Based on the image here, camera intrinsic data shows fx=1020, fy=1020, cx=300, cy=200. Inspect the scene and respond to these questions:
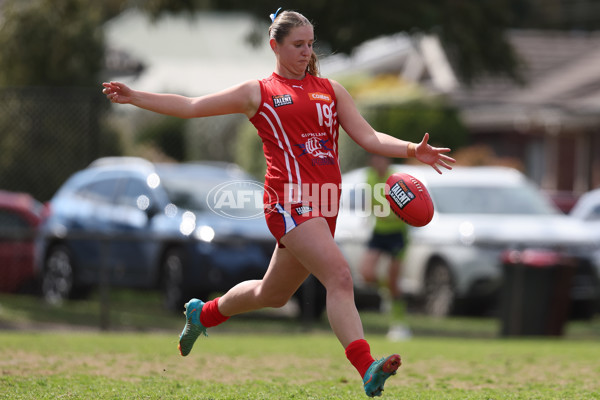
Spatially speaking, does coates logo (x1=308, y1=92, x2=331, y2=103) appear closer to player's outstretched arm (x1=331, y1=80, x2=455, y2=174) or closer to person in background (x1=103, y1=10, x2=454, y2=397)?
person in background (x1=103, y1=10, x2=454, y2=397)

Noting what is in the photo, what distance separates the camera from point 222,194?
11.5 metres

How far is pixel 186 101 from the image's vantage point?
5.75 meters

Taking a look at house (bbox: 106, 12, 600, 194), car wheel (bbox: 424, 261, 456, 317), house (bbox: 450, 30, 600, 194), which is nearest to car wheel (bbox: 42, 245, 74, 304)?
car wheel (bbox: 424, 261, 456, 317)

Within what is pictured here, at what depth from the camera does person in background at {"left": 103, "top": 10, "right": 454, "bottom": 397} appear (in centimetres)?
554

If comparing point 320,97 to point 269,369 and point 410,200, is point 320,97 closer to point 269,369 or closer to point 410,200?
point 410,200

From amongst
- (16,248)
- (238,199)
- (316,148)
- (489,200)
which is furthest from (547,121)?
(316,148)

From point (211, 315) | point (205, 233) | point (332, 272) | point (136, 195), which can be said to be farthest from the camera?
point (136, 195)

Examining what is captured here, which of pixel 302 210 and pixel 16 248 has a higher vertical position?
pixel 302 210

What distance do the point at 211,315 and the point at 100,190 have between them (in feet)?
27.0

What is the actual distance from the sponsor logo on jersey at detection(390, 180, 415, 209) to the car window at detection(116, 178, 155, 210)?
25.8ft

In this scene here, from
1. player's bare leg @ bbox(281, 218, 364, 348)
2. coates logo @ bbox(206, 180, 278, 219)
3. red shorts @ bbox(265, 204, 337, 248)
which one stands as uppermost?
coates logo @ bbox(206, 180, 278, 219)

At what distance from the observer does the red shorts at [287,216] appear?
5602mm

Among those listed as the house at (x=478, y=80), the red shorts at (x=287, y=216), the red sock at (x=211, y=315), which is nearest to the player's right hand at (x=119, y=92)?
the red shorts at (x=287, y=216)

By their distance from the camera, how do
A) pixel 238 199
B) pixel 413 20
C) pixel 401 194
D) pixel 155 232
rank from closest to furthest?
pixel 401 194 → pixel 238 199 → pixel 155 232 → pixel 413 20
